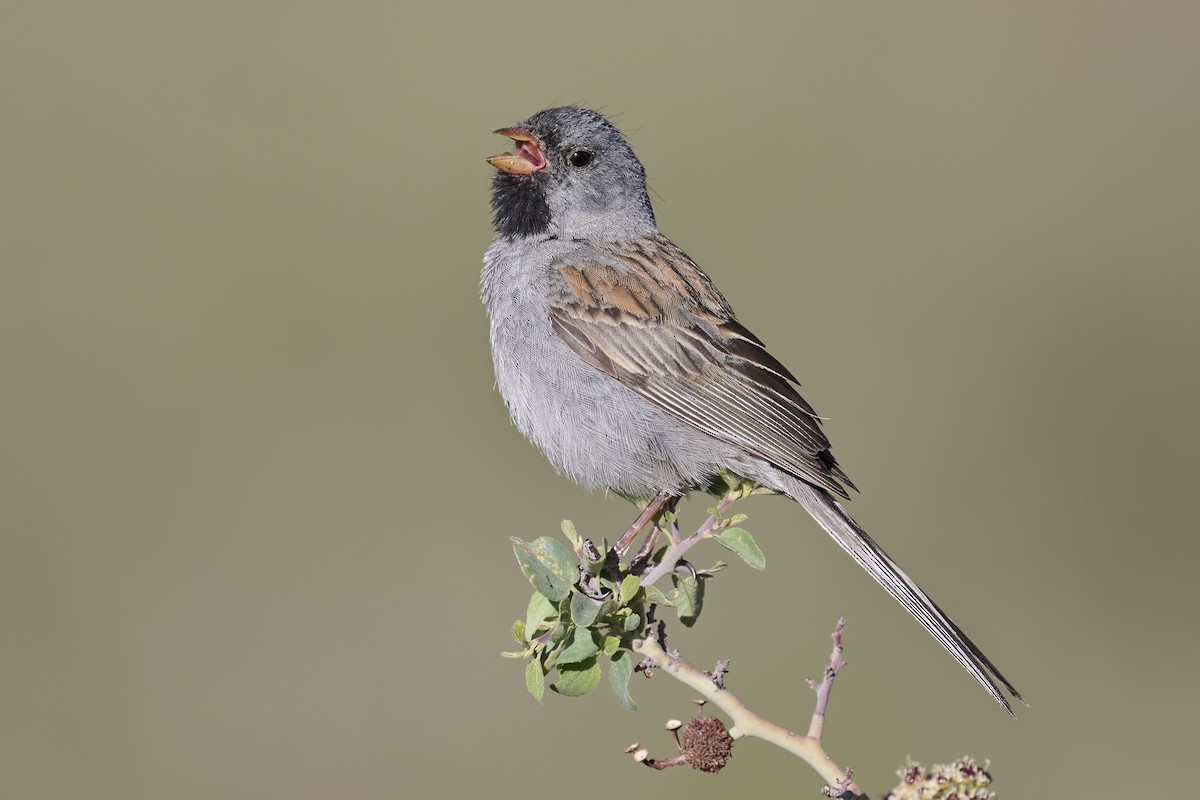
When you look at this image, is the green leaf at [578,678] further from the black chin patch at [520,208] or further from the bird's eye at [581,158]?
the bird's eye at [581,158]

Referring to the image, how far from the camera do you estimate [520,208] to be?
4.32m

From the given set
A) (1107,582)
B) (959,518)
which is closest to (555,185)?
(959,518)

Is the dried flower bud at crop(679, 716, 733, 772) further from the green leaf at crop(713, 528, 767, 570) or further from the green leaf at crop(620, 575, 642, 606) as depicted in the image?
the green leaf at crop(713, 528, 767, 570)

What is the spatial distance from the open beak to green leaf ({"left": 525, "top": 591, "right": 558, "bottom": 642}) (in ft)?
6.41

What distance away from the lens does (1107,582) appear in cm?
657

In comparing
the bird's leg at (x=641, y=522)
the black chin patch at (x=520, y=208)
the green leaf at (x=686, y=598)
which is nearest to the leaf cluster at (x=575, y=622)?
the green leaf at (x=686, y=598)

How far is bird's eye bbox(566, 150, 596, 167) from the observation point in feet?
14.3

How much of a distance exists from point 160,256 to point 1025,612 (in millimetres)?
5689

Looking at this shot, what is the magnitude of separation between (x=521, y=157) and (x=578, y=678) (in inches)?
86.0

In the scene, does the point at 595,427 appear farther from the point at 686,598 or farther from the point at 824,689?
the point at 824,689

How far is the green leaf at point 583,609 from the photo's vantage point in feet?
8.57

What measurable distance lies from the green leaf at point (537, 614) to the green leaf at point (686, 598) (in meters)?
0.34

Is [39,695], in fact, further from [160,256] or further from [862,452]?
[862,452]

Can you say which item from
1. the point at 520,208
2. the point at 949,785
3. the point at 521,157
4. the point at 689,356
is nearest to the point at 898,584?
the point at 689,356
